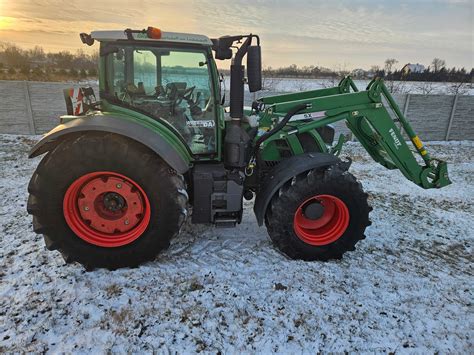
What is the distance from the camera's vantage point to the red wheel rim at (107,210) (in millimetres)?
3229

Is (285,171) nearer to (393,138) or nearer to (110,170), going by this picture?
(393,138)

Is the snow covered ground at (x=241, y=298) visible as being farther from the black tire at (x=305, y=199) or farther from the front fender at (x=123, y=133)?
the front fender at (x=123, y=133)

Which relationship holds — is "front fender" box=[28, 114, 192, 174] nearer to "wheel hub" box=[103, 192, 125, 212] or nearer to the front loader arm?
"wheel hub" box=[103, 192, 125, 212]

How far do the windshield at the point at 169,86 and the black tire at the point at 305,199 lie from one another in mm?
1077

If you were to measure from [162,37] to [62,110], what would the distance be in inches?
345

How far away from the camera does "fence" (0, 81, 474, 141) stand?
32.8 feet

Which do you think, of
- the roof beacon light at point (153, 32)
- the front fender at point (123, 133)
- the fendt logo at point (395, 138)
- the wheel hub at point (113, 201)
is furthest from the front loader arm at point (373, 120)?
the wheel hub at point (113, 201)

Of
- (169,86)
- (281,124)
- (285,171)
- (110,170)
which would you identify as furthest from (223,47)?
(110,170)

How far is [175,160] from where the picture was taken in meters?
3.18

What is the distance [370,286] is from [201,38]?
2961 mm

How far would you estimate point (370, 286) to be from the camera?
3309mm

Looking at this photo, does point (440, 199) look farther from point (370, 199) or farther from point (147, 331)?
point (147, 331)

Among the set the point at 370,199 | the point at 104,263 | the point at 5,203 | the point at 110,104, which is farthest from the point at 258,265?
the point at 5,203

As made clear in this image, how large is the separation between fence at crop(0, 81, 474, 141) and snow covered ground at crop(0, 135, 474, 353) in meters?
6.94
